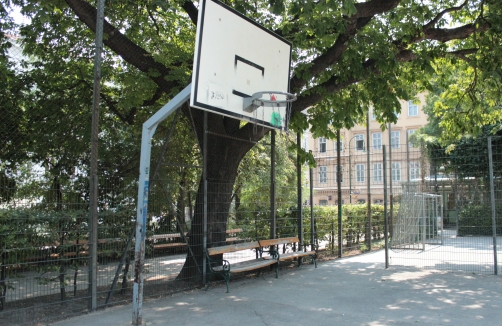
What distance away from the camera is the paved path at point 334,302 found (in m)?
6.48

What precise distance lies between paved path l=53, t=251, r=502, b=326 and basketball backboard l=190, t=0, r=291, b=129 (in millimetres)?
3321

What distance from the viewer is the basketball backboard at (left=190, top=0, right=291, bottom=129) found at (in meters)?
7.02

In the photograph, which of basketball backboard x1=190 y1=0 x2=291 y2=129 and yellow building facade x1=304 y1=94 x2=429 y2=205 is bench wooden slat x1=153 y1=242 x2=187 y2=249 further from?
yellow building facade x1=304 y1=94 x2=429 y2=205

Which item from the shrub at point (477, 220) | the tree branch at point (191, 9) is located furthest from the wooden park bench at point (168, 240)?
the shrub at point (477, 220)

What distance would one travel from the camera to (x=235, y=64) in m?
7.75

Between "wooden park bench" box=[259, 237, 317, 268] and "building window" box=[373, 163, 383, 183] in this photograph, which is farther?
"building window" box=[373, 163, 383, 183]

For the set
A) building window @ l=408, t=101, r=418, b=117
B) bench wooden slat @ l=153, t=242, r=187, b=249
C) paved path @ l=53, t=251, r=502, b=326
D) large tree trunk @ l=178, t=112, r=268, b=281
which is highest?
building window @ l=408, t=101, r=418, b=117

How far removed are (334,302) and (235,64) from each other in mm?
4609

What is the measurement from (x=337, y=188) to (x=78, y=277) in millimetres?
8867

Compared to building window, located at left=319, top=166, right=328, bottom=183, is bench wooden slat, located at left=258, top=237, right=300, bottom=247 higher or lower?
lower

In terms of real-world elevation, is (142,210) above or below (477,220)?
above

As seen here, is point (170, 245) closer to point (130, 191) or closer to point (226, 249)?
point (226, 249)

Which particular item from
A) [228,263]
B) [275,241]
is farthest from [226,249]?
[275,241]

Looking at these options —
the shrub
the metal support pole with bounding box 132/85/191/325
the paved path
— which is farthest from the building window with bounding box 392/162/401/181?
the metal support pole with bounding box 132/85/191/325
